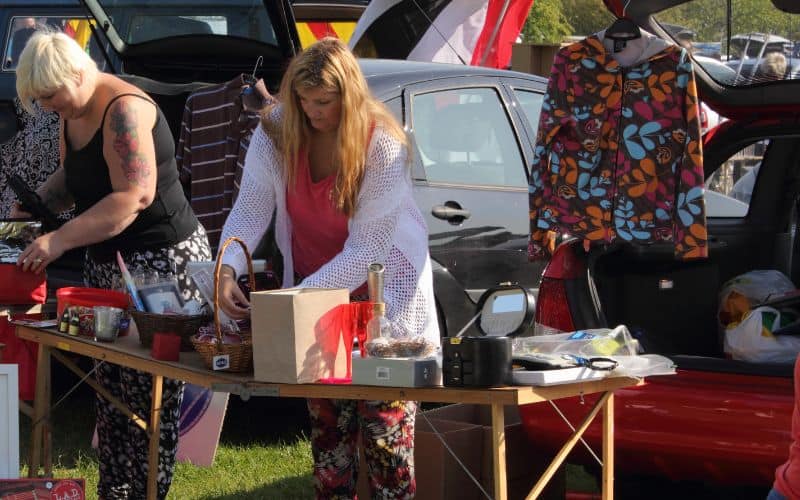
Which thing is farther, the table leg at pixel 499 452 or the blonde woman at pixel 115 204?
the blonde woman at pixel 115 204

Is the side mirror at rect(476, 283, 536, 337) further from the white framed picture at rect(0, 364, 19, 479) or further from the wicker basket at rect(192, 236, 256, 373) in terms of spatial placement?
the white framed picture at rect(0, 364, 19, 479)

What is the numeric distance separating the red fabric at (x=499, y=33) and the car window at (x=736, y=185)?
4043 millimetres

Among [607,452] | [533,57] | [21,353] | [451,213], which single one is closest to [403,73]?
[451,213]

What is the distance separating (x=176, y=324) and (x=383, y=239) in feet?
2.11

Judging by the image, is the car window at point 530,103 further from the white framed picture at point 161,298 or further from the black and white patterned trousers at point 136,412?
the white framed picture at point 161,298

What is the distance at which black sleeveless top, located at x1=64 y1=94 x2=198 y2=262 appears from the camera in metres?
4.03

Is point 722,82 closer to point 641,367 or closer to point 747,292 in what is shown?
point 747,292

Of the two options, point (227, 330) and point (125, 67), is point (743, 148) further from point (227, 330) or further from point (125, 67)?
point (125, 67)

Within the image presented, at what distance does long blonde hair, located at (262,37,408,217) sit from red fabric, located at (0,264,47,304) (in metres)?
1.26

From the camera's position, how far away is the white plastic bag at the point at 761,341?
3.86 m

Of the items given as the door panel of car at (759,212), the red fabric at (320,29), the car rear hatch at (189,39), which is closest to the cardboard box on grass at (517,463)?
the door panel of car at (759,212)

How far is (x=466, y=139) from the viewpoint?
5.77 m

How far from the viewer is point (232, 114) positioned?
5.38 metres

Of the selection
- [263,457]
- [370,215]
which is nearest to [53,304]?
[263,457]
